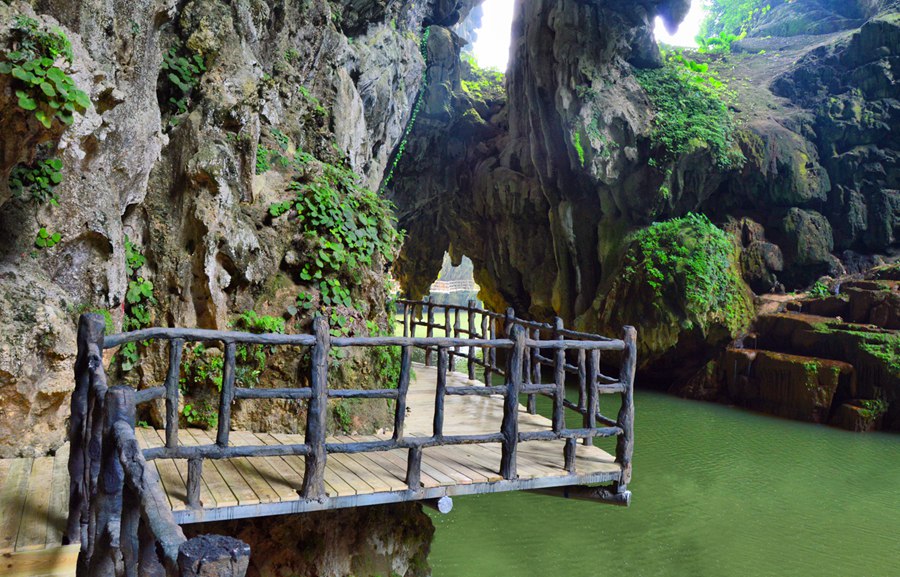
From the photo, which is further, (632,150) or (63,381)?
(632,150)

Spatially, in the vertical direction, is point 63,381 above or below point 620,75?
below

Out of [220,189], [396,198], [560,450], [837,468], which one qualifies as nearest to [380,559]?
[560,450]

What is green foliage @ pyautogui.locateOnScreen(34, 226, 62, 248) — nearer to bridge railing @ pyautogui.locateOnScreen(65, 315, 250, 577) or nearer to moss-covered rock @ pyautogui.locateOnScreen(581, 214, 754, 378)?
bridge railing @ pyautogui.locateOnScreen(65, 315, 250, 577)

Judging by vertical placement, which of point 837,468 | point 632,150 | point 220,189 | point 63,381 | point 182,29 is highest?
point 632,150

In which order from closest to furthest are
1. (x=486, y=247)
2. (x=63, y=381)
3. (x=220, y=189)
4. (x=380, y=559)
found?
(x=63, y=381), (x=380, y=559), (x=220, y=189), (x=486, y=247)

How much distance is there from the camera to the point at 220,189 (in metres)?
6.39

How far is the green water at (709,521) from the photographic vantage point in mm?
7359

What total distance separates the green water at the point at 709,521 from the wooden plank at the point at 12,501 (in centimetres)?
454

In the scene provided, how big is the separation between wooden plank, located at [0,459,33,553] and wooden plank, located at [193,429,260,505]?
121 cm

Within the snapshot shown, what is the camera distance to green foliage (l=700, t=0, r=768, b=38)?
29203mm

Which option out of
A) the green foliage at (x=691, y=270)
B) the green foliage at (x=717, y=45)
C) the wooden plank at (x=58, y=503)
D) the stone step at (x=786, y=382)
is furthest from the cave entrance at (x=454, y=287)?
the wooden plank at (x=58, y=503)

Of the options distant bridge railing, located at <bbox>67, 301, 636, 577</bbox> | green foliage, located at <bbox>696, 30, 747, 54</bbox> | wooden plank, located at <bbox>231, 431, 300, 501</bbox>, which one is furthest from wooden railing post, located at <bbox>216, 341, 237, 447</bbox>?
green foliage, located at <bbox>696, 30, 747, 54</bbox>

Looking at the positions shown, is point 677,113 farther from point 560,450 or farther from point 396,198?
point 560,450

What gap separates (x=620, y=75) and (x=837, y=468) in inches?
496
